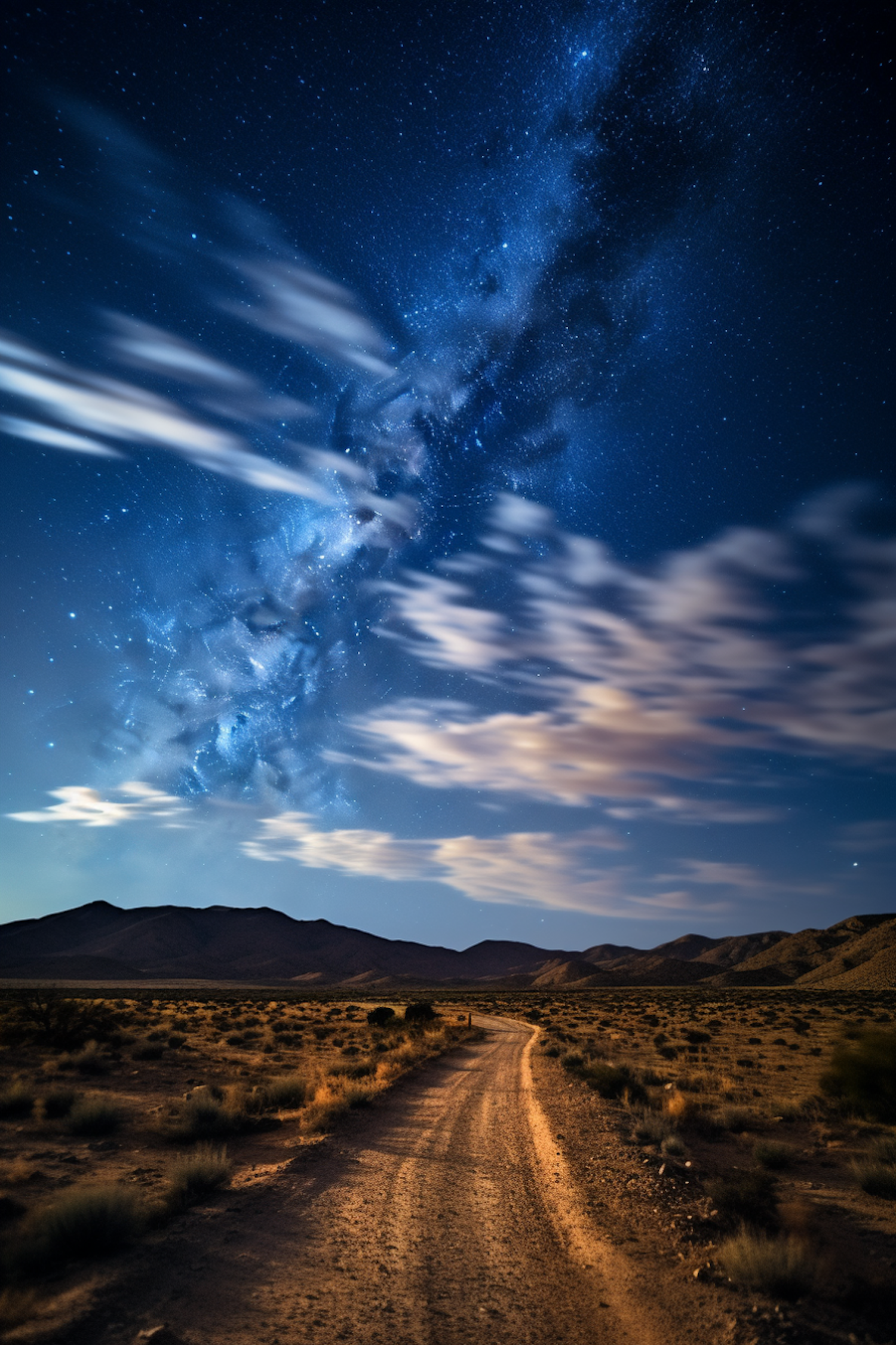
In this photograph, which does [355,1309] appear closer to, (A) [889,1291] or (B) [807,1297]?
(B) [807,1297]

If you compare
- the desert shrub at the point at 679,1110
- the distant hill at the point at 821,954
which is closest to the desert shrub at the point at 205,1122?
the desert shrub at the point at 679,1110

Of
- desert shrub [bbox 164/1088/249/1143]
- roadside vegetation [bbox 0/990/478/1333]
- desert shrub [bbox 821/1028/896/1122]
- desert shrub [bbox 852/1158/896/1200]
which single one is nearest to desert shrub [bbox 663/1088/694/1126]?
desert shrub [bbox 821/1028/896/1122]

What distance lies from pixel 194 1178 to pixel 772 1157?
928cm

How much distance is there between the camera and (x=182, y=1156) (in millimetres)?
9336

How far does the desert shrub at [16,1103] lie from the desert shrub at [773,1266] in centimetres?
1358

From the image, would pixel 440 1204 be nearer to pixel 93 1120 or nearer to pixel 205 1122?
pixel 205 1122

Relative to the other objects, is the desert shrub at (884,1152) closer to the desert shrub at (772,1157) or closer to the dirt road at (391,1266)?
the desert shrub at (772,1157)

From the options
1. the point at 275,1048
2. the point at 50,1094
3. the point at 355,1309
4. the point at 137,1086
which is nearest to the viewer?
the point at 355,1309

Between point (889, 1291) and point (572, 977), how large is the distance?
188797 mm

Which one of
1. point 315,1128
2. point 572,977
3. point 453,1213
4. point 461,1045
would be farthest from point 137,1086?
point 572,977

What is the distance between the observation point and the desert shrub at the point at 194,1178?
8039 mm

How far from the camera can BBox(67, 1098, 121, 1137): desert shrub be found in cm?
1200

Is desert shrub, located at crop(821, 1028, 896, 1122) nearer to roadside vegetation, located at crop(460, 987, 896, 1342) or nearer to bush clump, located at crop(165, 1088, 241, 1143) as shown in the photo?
roadside vegetation, located at crop(460, 987, 896, 1342)

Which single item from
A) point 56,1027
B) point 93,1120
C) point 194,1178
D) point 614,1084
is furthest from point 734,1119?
point 56,1027
